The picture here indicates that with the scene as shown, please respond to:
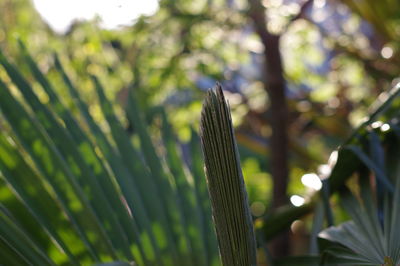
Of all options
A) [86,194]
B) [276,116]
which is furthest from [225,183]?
[276,116]

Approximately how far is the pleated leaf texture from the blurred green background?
4.12ft

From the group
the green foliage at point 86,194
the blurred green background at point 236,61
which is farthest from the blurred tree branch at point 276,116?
the green foliage at point 86,194

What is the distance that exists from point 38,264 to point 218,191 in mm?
310

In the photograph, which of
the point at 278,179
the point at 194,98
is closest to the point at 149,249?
the point at 278,179

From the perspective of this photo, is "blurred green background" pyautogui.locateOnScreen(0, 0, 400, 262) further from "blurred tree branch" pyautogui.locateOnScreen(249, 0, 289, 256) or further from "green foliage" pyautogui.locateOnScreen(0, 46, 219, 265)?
"green foliage" pyautogui.locateOnScreen(0, 46, 219, 265)

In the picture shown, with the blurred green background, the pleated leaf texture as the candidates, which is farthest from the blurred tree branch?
the pleated leaf texture

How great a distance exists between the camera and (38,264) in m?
0.73

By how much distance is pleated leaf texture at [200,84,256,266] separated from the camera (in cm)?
49

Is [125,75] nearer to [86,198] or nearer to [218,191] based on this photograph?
[86,198]

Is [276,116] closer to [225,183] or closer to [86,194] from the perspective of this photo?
[86,194]

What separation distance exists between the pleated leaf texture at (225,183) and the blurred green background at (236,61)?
1256 mm

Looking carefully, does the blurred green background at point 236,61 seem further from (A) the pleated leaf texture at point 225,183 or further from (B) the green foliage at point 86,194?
(A) the pleated leaf texture at point 225,183

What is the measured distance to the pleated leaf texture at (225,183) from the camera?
495mm

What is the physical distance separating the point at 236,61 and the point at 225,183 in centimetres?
210
